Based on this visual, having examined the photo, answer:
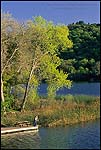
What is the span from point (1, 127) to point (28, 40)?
36.5ft

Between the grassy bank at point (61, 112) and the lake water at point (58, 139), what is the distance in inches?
58.4

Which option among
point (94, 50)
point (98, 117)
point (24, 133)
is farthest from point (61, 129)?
point (94, 50)

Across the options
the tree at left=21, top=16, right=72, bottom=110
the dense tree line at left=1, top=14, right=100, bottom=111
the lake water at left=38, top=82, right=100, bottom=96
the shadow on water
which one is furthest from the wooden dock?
the lake water at left=38, top=82, right=100, bottom=96

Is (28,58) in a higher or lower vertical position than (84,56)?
lower

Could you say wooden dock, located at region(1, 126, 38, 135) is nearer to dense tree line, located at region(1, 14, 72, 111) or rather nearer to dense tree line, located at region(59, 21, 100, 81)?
dense tree line, located at region(1, 14, 72, 111)

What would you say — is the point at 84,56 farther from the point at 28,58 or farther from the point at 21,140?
the point at 21,140

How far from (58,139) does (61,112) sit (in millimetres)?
7758

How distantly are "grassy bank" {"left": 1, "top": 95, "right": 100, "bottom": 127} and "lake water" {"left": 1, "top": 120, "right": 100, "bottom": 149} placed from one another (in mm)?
1484

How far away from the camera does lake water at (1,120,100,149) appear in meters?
32.0

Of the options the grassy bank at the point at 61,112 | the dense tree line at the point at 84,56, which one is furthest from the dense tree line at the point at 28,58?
the dense tree line at the point at 84,56

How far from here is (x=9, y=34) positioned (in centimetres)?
4444

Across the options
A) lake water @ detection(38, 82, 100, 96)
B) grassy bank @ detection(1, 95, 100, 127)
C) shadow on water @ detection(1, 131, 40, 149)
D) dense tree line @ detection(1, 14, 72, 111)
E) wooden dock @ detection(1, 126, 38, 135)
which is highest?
dense tree line @ detection(1, 14, 72, 111)

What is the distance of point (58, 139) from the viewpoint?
34.7 m

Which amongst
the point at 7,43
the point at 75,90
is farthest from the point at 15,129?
the point at 75,90
